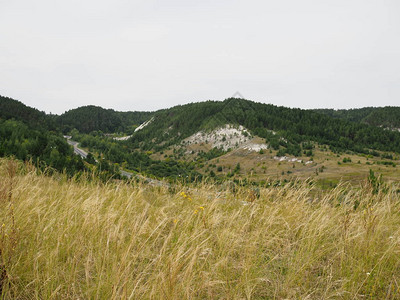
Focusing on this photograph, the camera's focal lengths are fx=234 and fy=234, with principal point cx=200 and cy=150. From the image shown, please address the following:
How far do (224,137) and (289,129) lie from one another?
151ft

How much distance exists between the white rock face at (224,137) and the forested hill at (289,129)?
23.0 feet

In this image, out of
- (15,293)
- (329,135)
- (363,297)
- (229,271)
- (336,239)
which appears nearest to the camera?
(15,293)

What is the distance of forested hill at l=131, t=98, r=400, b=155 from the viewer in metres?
146

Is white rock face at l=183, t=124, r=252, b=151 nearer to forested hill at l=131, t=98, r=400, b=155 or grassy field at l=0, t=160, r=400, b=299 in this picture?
forested hill at l=131, t=98, r=400, b=155

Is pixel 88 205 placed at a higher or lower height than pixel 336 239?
higher

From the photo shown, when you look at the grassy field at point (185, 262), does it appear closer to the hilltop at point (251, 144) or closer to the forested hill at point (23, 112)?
the hilltop at point (251, 144)

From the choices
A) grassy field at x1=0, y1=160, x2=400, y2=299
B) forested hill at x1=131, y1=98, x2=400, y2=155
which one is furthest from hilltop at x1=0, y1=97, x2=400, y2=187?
grassy field at x1=0, y1=160, x2=400, y2=299

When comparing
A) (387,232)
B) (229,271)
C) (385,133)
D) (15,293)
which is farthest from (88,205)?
(385,133)

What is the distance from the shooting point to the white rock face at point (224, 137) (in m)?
143

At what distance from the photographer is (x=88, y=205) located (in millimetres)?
3711

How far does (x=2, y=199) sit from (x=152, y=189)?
12.2ft

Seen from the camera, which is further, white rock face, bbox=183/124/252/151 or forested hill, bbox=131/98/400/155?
forested hill, bbox=131/98/400/155

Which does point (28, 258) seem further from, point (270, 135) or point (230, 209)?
point (270, 135)

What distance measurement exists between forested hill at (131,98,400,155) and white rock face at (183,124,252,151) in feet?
23.0
